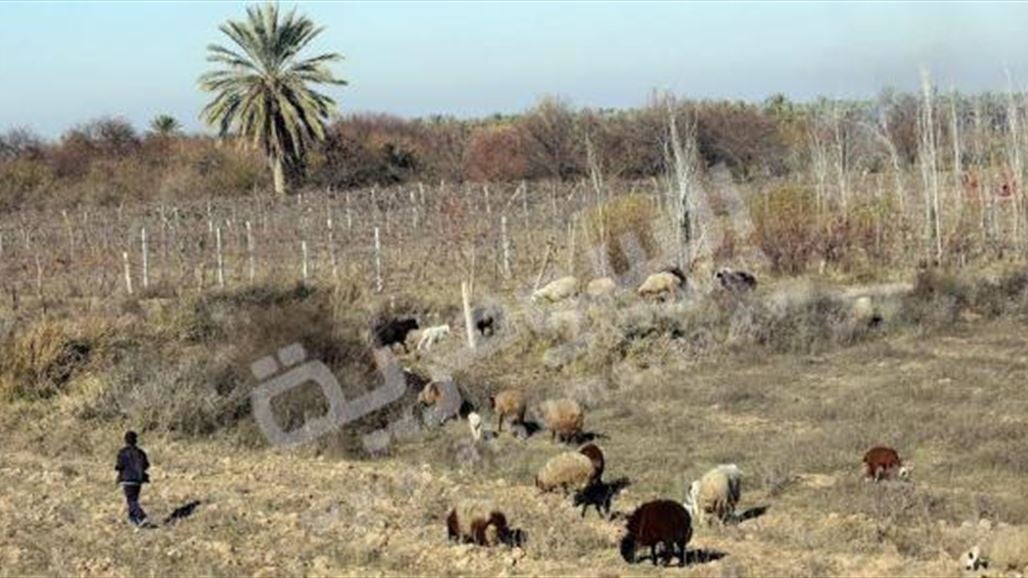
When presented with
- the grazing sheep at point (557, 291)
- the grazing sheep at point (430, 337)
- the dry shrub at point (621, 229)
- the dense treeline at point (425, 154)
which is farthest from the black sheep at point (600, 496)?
the dense treeline at point (425, 154)

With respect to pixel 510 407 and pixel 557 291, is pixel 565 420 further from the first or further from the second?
pixel 557 291

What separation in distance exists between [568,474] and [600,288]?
12.4 m

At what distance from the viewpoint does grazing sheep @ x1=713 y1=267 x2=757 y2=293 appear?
958 inches

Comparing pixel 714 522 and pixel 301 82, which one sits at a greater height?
pixel 301 82

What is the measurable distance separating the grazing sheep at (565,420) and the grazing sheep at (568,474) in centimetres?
272

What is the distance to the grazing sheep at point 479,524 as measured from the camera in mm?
11023

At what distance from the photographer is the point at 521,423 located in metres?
16.9

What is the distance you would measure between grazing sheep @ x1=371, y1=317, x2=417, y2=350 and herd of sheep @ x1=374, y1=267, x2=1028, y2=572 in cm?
67

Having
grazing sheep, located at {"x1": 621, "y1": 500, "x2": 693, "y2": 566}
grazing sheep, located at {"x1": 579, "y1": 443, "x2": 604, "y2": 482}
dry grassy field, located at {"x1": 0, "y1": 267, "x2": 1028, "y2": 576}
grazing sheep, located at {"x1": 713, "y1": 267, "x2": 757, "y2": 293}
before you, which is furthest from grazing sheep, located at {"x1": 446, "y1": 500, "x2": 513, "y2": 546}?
grazing sheep, located at {"x1": 713, "y1": 267, "x2": 757, "y2": 293}

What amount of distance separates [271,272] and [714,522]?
693 inches

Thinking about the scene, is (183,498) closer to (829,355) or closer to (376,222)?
(829,355)

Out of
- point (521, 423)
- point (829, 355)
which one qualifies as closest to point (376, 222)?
point (829, 355)

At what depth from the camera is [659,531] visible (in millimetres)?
10352

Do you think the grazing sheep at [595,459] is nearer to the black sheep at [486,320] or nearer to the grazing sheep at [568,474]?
the grazing sheep at [568,474]
